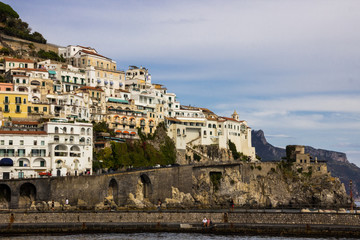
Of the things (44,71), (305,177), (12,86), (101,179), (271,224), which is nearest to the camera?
(271,224)

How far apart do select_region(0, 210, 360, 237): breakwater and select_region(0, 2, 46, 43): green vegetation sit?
70567mm

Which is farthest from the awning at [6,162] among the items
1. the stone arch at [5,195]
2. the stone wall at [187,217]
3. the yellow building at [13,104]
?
the stone wall at [187,217]

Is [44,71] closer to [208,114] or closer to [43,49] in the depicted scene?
[43,49]

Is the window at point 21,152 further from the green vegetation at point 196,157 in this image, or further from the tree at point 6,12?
the tree at point 6,12

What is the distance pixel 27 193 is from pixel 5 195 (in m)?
2.89

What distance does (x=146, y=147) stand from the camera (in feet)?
359

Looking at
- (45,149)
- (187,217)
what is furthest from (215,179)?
(187,217)

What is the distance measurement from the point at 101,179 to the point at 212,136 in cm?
4508

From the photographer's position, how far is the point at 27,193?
82062 millimetres

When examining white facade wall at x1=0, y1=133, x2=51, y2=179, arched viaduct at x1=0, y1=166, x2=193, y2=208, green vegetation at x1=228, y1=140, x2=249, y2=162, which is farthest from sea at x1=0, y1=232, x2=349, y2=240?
green vegetation at x1=228, y1=140, x2=249, y2=162

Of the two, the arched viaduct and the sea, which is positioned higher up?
the arched viaduct

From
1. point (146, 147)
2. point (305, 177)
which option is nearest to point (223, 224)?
point (146, 147)

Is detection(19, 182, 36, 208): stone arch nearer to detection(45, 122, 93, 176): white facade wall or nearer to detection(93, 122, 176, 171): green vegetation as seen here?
detection(45, 122, 93, 176): white facade wall

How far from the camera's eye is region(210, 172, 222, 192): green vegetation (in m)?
116
